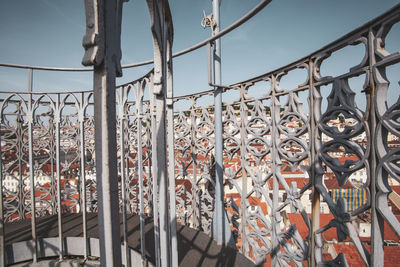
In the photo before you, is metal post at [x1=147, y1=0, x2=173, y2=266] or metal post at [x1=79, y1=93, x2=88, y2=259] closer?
metal post at [x1=147, y1=0, x2=173, y2=266]

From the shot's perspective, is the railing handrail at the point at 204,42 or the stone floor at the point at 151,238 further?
the stone floor at the point at 151,238

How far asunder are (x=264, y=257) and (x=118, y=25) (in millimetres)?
2617

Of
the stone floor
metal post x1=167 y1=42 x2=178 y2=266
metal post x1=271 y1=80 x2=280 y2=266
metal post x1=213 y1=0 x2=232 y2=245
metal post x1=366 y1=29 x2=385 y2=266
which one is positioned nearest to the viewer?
metal post x1=366 y1=29 x2=385 y2=266

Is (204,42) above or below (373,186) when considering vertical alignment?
above

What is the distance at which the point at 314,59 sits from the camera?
1.56 meters

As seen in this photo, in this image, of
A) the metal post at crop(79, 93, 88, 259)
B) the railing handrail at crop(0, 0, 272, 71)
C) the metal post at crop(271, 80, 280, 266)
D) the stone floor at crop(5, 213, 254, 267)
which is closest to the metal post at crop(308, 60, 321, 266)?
the metal post at crop(271, 80, 280, 266)

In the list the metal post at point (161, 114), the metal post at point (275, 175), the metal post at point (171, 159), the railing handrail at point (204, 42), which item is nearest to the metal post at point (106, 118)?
the metal post at point (161, 114)

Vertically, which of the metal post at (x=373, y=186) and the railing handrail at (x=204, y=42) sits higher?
the railing handrail at (x=204, y=42)

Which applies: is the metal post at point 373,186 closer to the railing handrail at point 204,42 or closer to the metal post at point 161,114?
the railing handrail at point 204,42

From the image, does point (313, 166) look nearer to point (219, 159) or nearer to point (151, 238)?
point (219, 159)

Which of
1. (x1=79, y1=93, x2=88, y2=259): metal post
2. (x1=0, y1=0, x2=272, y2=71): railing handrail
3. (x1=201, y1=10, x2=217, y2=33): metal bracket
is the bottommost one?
(x1=79, y1=93, x2=88, y2=259): metal post

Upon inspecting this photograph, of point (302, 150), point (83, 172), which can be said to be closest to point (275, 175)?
point (302, 150)

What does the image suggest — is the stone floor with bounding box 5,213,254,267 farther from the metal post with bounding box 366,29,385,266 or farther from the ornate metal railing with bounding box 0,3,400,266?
the metal post with bounding box 366,29,385,266

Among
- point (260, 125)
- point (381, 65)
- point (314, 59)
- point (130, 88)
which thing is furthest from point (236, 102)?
point (381, 65)
